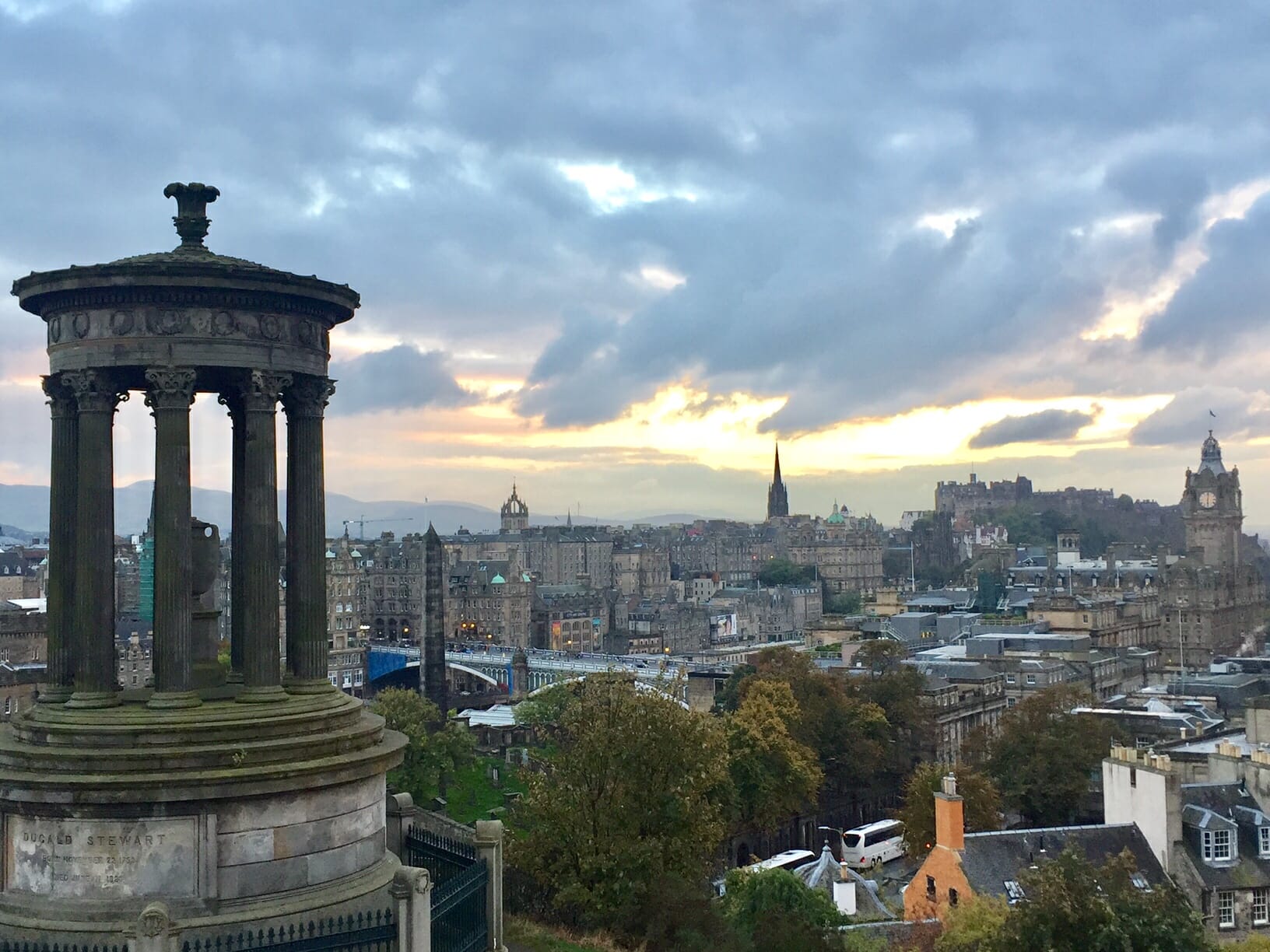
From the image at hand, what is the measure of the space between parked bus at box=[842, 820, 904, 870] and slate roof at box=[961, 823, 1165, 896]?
46.2 ft

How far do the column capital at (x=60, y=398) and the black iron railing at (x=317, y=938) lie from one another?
21.5 ft

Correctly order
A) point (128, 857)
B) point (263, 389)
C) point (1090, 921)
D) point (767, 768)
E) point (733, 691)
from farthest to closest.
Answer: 1. point (733, 691)
2. point (767, 768)
3. point (1090, 921)
4. point (263, 389)
5. point (128, 857)

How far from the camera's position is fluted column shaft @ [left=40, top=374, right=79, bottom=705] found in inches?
669

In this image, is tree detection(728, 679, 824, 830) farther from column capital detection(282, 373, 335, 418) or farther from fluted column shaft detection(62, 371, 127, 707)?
fluted column shaft detection(62, 371, 127, 707)

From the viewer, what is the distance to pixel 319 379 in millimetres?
17891

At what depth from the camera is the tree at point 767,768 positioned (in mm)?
57500

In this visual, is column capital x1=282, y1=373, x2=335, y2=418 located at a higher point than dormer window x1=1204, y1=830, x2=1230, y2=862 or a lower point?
higher

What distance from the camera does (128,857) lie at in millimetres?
15047

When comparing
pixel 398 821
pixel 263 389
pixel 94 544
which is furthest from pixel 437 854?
pixel 263 389

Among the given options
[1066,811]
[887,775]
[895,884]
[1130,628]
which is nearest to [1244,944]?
[895,884]

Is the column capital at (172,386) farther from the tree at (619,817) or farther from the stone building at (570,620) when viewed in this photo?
the stone building at (570,620)

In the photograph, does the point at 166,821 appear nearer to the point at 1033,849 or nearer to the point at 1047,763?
the point at 1033,849

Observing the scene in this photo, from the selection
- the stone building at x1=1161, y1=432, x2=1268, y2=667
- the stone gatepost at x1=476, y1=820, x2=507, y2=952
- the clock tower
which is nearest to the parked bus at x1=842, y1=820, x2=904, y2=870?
the stone gatepost at x1=476, y1=820, x2=507, y2=952

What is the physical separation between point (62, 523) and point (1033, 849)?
32492 mm
